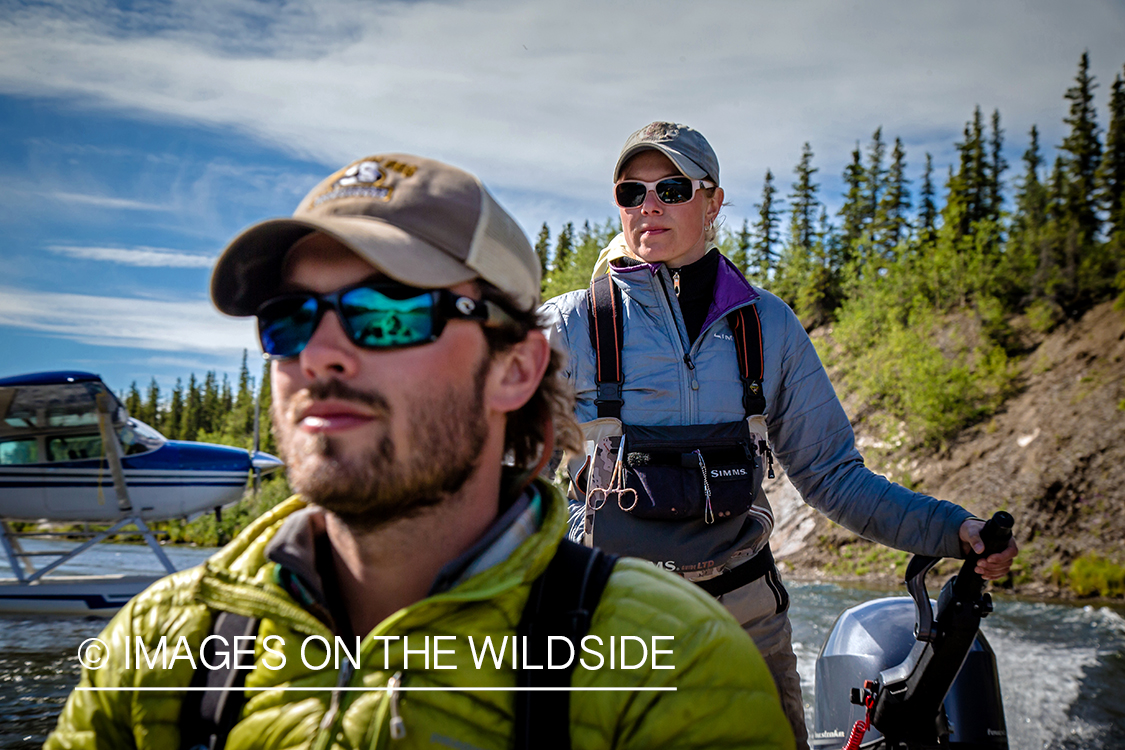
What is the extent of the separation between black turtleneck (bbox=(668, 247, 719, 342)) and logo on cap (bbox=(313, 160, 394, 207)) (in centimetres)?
163

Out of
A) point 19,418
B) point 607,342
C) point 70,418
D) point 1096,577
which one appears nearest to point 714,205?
point 607,342

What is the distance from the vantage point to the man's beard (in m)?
1.43

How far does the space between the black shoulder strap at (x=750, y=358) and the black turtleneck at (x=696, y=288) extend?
0.46 feet

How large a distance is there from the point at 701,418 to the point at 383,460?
1.62 meters

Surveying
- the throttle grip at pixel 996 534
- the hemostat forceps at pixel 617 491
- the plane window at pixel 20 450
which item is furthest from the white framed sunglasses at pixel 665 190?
the plane window at pixel 20 450

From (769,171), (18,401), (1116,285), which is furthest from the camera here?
(769,171)

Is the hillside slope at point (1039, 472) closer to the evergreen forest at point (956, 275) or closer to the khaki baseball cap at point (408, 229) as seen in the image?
the evergreen forest at point (956, 275)

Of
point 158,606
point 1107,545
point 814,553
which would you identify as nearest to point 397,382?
point 158,606

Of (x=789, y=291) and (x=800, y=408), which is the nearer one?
(x=800, y=408)

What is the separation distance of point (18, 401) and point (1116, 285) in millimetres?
37143

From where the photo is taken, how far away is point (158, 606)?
1.61 meters

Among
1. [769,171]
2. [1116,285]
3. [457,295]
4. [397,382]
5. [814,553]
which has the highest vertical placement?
[769,171]

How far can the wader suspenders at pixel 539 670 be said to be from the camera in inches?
50.8

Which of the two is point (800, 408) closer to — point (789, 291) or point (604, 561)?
point (604, 561)
